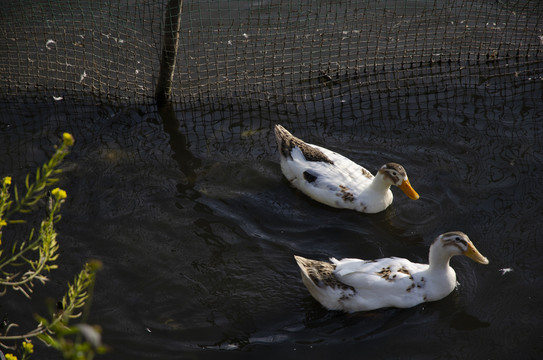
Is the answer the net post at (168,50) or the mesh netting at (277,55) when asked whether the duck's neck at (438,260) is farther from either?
the net post at (168,50)

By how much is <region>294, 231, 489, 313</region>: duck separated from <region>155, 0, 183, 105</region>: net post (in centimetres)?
400

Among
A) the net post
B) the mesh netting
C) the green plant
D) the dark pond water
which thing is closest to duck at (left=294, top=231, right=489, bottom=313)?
the dark pond water

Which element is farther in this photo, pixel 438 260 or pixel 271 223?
pixel 271 223

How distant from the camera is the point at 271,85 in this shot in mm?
9523

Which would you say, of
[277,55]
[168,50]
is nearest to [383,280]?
[168,50]

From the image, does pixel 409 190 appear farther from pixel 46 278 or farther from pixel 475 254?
pixel 46 278

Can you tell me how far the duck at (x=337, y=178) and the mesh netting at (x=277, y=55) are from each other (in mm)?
1528

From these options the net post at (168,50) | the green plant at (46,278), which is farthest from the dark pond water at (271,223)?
the green plant at (46,278)

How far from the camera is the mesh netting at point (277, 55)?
9.36 metres

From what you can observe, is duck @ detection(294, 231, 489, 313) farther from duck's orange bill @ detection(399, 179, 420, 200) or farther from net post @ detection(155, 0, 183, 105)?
net post @ detection(155, 0, 183, 105)

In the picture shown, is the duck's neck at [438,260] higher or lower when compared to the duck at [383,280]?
higher

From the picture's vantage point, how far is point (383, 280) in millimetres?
6031

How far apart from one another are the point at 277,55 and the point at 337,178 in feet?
11.3

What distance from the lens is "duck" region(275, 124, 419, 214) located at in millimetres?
7250
